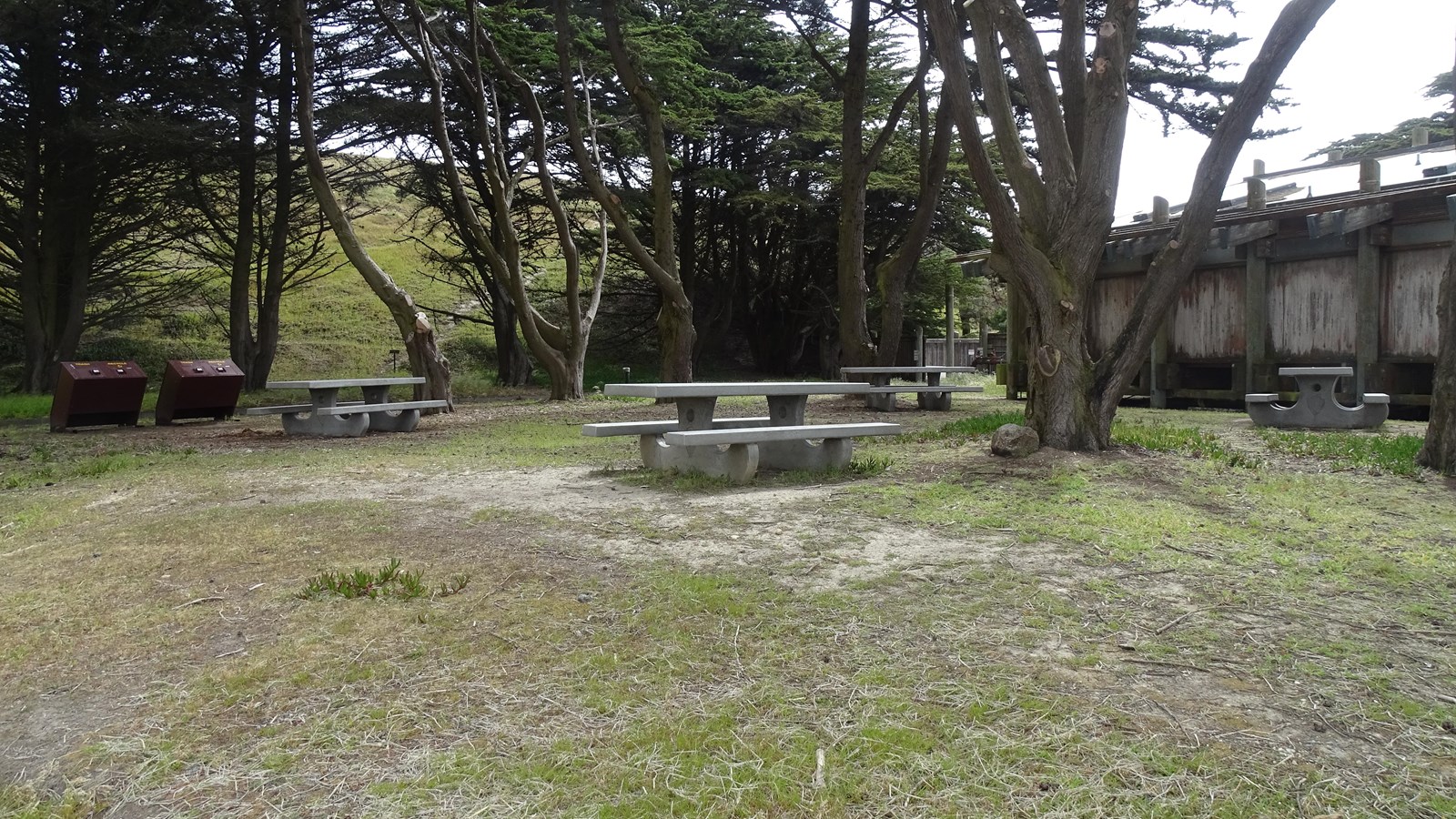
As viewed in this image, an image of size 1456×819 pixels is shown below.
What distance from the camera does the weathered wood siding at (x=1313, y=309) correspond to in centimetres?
1259

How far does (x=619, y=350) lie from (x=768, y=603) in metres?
25.5

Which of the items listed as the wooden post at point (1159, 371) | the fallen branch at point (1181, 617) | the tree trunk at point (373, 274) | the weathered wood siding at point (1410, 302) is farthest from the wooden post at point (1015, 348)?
the fallen branch at point (1181, 617)

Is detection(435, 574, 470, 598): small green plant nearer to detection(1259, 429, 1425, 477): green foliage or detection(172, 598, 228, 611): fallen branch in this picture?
detection(172, 598, 228, 611): fallen branch

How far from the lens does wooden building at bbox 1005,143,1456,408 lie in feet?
38.8

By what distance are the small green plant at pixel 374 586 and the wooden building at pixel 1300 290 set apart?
→ 8.45 meters

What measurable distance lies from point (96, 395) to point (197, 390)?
118 cm

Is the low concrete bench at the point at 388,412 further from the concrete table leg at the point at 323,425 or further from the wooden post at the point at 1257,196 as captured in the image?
the wooden post at the point at 1257,196

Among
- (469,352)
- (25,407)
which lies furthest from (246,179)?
(469,352)

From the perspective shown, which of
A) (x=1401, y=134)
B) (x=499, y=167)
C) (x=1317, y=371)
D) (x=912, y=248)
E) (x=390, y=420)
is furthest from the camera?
(x=1401, y=134)

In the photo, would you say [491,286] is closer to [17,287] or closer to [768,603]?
[17,287]

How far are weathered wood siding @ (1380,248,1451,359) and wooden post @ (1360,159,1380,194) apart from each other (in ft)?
2.95

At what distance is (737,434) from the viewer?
6.19m

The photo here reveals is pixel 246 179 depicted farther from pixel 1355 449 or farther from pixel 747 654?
pixel 747 654

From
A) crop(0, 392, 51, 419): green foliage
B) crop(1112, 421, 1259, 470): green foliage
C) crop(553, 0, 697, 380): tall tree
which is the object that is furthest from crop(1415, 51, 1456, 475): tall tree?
crop(0, 392, 51, 419): green foliage
